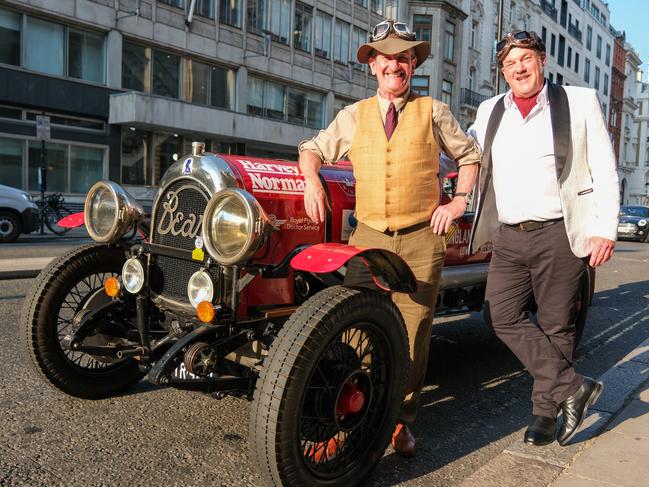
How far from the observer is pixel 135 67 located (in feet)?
76.8

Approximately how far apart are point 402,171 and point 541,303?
3.30 feet

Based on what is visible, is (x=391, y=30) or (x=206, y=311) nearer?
(x=206, y=311)

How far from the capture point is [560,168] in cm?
306

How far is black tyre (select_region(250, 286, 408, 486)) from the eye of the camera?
234cm

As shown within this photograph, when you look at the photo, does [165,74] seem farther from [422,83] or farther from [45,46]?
[422,83]

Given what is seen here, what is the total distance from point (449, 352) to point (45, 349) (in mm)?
3226

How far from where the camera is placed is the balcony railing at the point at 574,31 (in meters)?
56.8

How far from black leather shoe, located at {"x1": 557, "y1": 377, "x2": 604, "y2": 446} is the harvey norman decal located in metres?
1.75

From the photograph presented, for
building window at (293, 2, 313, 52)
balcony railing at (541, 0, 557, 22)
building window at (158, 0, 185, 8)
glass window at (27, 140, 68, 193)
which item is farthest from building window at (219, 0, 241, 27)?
balcony railing at (541, 0, 557, 22)

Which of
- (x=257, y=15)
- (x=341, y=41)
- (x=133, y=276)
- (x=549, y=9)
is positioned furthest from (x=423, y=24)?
(x=133, y=276)

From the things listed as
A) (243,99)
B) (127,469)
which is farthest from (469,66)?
(127,469)

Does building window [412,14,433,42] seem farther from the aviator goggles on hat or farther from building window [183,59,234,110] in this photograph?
the aviator goggles on hat

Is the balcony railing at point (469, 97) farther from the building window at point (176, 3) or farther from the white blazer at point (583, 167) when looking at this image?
Result: the white blazer at point (583, 167)

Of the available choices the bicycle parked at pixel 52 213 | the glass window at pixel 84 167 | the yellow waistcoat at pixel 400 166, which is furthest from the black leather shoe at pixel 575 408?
the glass window at pixel 84 167
